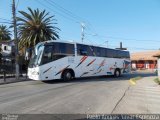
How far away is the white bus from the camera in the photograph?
19844 mm

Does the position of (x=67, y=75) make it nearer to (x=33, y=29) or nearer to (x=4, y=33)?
(x=33, y=29)

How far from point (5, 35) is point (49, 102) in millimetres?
53076

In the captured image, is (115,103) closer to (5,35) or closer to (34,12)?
(34,12)

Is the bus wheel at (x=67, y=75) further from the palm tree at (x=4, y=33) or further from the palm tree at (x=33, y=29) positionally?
the palm tree at (x=4, y=33)

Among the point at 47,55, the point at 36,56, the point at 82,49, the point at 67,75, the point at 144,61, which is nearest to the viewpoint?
the point at 47,55

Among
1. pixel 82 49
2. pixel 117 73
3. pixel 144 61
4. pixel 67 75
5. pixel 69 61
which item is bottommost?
pixel 117 73

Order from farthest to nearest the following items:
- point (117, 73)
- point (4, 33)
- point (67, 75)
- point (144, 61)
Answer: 1. point (144, 61)
2. point (4, 33)
3. point (117, 73)
4. point (67, 75)

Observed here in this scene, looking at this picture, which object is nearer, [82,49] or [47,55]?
[47,55]

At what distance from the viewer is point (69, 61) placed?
21.9 metres

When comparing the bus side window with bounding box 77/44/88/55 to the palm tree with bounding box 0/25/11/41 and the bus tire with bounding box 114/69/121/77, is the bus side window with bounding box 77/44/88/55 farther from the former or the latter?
the palm tree with bounding box 0/25/11/41

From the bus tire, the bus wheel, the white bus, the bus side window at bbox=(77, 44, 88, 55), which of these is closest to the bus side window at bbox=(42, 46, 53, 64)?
the white bus

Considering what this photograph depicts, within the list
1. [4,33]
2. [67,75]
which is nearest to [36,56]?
[67,75]

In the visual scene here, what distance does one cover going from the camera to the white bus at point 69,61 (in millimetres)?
19844

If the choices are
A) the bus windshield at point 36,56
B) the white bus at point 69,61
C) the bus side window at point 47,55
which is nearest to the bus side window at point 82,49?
the white bus at point 69,61
